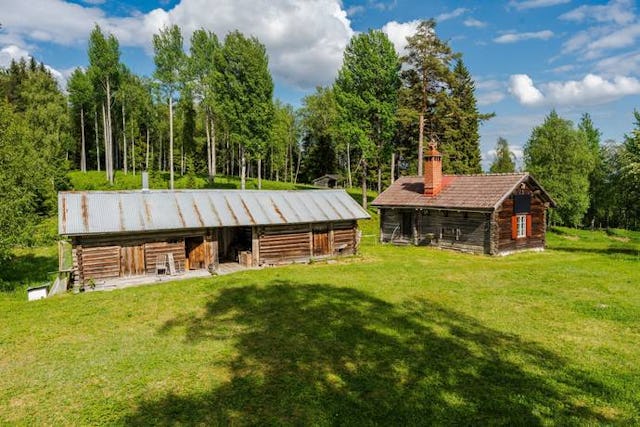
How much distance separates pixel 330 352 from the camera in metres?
10.2

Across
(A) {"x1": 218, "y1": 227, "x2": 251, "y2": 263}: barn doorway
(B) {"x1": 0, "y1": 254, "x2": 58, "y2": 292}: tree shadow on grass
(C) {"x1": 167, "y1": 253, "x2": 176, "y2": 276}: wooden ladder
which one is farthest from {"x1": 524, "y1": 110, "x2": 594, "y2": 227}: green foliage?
(B) {"x1": 0, "y1": 254, "x2": 58, "y2": 292}: tree shadow on grass

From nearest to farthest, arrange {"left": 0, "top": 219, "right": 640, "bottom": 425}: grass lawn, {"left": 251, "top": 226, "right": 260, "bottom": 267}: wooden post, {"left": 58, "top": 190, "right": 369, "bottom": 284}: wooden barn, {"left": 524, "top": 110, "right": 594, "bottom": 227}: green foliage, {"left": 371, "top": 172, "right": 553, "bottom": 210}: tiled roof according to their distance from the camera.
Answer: {"left": 0, "top": 219, "right": 640, "bottom": 425}: grass lawn
{"left": 58, "top": 190, "right": 369, "bottom": 284}: wooden barn
{"left": 251, "top": 226, "right": 260, "bottom": 267}: wooden post
{"left": 371, "top": 172, "right": 553, "bottom": 210}: tiled roof
{"left": 524, "top": 110, "right": 594, "bottom": 227}: green foliage

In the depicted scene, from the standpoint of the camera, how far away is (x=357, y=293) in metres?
15.7

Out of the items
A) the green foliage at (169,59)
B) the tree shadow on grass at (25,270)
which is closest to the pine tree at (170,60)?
the green foliage at (169,59)

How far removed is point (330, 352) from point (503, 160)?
7774 cm

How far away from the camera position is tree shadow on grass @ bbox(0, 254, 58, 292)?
2015cm

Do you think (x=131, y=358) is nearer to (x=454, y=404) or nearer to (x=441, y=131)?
(x=454, y=404)

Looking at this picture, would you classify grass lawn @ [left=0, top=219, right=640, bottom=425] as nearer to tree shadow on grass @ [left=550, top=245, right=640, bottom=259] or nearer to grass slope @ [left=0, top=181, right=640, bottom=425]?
grass slope @ [left=0, top=181, right=640, bottom=425]

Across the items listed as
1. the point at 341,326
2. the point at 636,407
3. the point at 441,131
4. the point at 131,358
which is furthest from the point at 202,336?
the point at 441,131

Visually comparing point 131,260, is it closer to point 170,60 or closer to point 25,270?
point 25,270

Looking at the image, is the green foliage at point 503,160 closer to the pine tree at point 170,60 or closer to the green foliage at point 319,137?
the green foliage at point 319,137

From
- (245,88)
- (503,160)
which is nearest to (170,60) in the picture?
(245,88)

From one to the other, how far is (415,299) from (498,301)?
2995 millimetres

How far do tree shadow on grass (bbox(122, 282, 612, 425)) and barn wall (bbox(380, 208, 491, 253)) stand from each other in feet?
47.9
